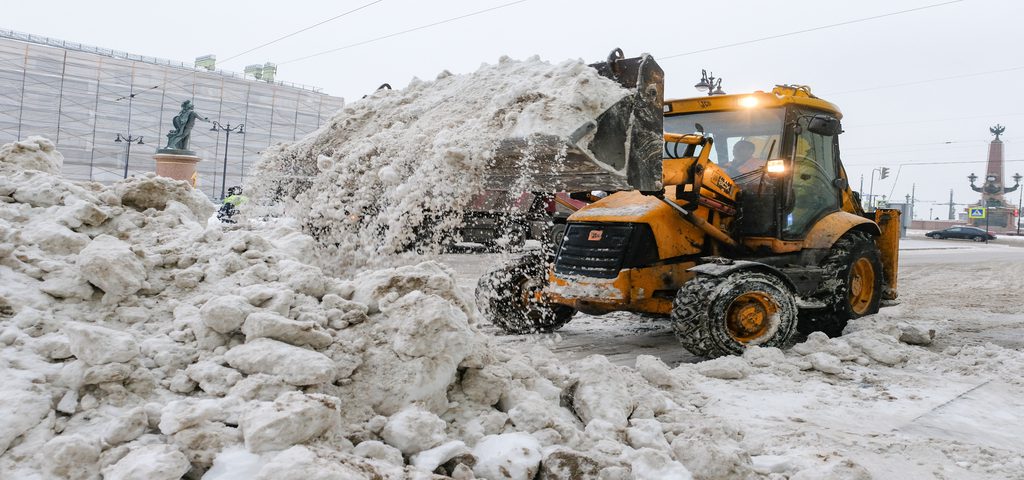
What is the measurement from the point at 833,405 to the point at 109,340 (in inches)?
147

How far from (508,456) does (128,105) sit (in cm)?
3799

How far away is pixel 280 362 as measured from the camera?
277 cm

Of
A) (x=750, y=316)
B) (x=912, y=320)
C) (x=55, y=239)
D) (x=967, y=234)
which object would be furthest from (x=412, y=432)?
(x=967, y=234)

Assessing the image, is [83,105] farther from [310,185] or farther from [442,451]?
[442,451]

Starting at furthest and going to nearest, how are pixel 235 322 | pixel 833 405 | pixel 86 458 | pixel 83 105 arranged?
pixel 83 105 < pixel 833 405 < pixel 235 322 < pixel 86 458

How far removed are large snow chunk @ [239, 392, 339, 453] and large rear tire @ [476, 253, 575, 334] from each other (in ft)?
13.7

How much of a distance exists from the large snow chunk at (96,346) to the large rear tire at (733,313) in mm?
3692

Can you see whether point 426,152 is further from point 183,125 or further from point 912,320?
point 183,125

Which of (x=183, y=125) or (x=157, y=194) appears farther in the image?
(x=183, y=125)

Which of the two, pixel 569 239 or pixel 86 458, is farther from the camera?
pixel 569 239

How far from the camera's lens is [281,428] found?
2.38m

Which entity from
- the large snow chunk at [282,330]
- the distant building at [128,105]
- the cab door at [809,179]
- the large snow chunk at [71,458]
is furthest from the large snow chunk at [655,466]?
the distant building at [128,105]

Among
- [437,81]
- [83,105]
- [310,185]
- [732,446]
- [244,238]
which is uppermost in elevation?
[83,105]

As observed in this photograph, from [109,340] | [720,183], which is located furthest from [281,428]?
[720,183]
